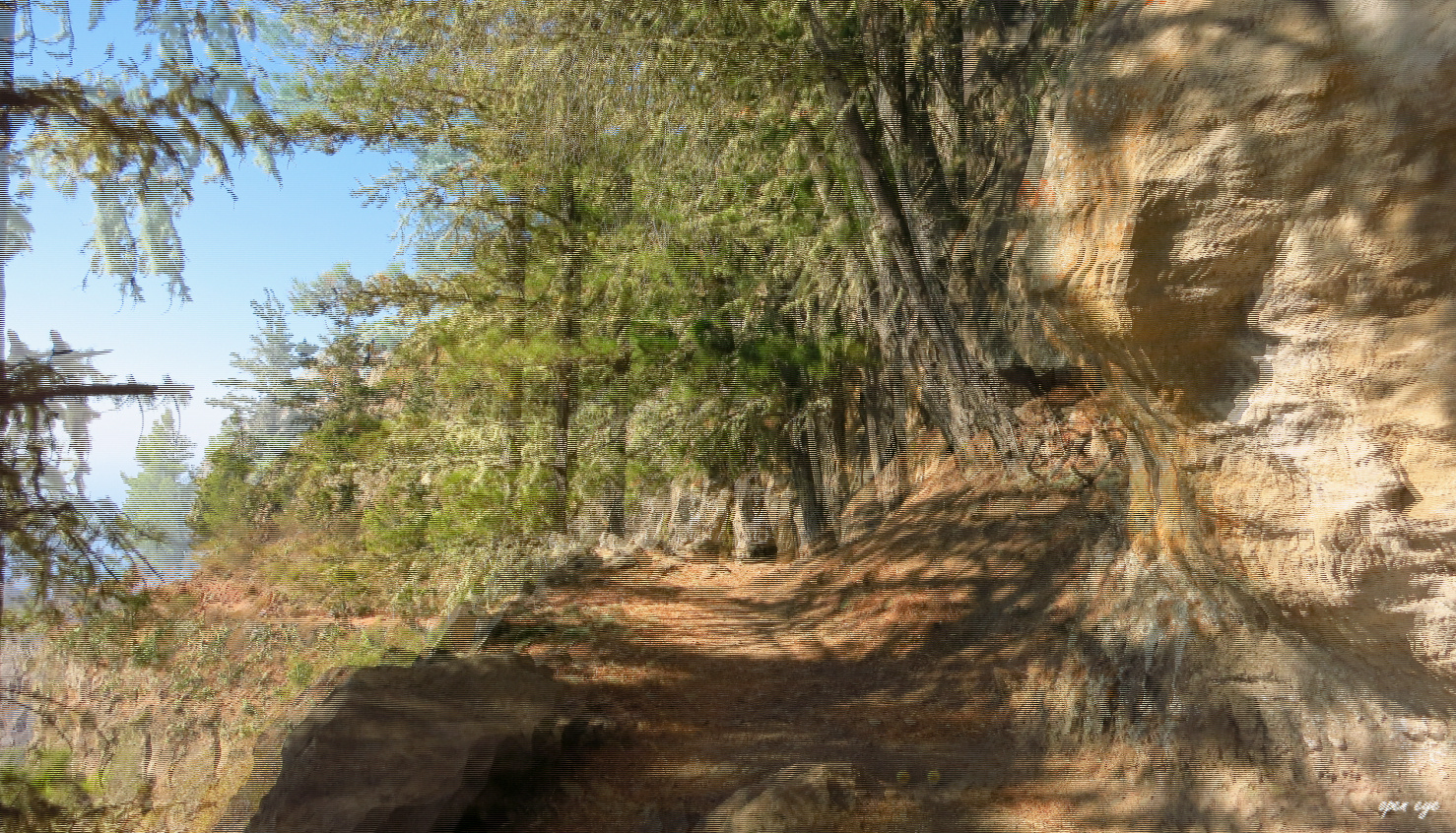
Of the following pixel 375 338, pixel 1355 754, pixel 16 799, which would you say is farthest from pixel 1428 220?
pixel 375 338

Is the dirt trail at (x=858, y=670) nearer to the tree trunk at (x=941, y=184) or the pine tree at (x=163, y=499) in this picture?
the tree trunk at (x=941, y=184)

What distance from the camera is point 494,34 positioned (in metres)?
6.01

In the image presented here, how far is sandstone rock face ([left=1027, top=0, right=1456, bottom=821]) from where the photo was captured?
89.4 inches

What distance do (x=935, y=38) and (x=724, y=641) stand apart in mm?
4915

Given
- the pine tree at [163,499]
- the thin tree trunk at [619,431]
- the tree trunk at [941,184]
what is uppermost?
the tree trunk at [941,184]

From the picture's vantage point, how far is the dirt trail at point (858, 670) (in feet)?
12.7

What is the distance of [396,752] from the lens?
148 inches

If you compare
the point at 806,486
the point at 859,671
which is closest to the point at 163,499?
the point at 859,671

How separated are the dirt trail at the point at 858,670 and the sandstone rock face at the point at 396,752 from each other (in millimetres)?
350

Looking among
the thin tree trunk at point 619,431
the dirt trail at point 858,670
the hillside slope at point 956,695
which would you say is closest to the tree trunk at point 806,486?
the dirt trail at point 858,670

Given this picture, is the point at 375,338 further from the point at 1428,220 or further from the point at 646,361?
the point at 1428,220

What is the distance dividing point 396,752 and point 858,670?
10.0 feet

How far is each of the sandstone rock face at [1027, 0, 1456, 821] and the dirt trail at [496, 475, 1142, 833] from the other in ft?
3.85

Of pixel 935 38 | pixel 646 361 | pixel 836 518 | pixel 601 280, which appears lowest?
pixel 836 518
